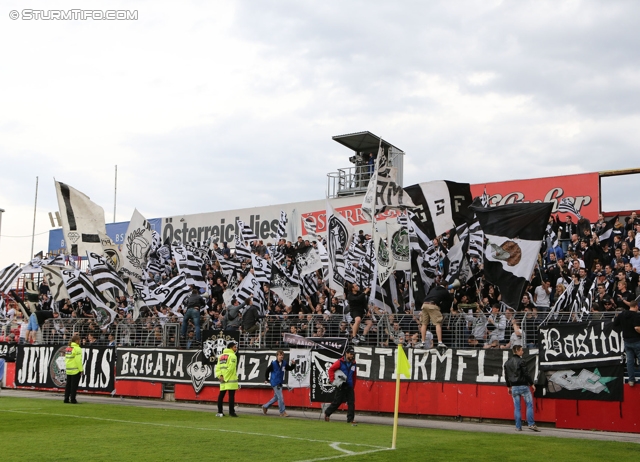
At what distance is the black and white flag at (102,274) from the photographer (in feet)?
89.1

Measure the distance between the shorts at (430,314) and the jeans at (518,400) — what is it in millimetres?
2770

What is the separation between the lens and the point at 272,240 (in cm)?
3625

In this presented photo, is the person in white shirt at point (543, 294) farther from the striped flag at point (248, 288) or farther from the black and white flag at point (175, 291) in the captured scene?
the black and white flag at point (175, 291)

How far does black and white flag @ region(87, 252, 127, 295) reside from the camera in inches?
1069

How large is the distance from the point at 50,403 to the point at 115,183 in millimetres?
34654

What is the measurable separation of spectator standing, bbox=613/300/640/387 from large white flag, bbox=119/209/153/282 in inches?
687

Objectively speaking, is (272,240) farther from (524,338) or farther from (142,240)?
(524,338)

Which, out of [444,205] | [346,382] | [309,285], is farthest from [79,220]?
[444,205]

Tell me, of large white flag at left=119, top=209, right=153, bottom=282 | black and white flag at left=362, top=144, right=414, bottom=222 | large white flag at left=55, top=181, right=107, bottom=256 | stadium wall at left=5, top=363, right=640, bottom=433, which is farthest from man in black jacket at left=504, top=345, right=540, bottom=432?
large white flag at left=55, top=181, right=107, bottom=256

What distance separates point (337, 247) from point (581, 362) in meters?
8.23

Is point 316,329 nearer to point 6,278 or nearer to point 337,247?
point 337,247

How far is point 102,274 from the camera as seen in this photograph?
2730 cm

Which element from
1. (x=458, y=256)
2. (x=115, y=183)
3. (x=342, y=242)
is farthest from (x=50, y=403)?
(x=115, y=183)

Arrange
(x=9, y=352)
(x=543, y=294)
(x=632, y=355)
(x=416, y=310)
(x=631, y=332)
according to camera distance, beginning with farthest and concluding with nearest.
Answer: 1. (x=9, y=352)
2. (x=416, y=310)
3. (x=543, y=294)
4. (x=632, y=355)
5. (x=631, y=332)
